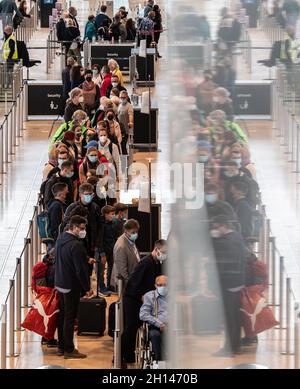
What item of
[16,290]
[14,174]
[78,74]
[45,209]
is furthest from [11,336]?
[78,74]

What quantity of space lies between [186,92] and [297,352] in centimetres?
64

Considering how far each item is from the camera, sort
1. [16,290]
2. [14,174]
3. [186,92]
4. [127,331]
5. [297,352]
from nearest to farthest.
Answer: [297,352], [186,92], [127,331], [16,290], [14,174]

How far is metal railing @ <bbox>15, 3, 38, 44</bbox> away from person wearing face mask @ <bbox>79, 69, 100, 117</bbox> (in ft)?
42.4

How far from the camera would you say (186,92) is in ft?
6.92

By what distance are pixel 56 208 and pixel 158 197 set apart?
8.08ft

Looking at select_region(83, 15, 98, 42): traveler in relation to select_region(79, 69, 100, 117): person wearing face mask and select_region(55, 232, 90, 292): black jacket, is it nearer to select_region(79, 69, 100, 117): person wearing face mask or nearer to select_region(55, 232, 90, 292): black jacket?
select_region(79, 69, 100, 117): person wearing face mask

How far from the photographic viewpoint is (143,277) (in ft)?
38.9

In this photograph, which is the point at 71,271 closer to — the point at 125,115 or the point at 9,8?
the point at 125,115

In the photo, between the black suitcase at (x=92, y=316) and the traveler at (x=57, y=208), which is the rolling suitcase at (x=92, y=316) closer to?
the black suitcase at (x=92, y=316)

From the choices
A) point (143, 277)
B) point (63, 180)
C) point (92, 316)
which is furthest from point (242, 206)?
point (63, 180)

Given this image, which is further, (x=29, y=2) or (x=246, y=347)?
(x=29, y=2)

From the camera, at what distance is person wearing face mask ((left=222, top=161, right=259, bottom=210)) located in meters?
1.80

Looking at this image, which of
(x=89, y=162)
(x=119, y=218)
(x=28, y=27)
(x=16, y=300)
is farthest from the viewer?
(x=28, y=27)

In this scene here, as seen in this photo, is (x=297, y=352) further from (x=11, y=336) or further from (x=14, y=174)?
(x=14, y=174)
